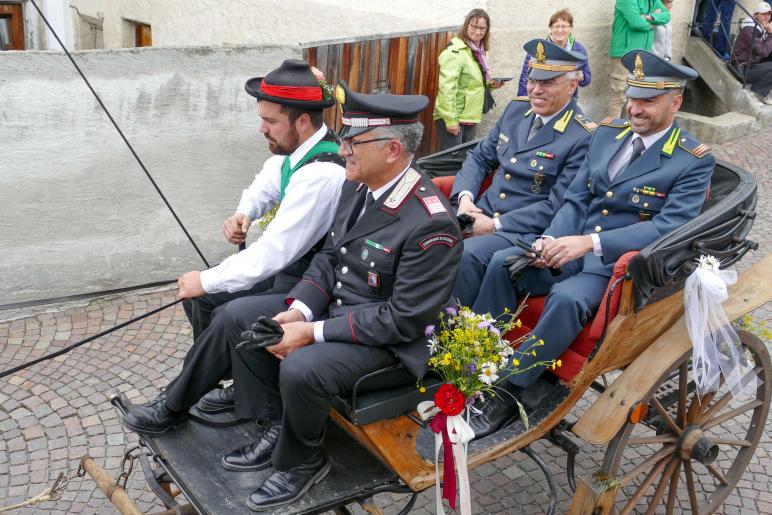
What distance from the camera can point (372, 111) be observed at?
341cm

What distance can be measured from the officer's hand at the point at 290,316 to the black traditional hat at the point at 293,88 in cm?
98

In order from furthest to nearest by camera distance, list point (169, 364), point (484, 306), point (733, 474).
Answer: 1. point (169, 364)
2. point (733, 474)
3. point (484, 306)

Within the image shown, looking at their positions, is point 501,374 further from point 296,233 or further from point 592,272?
point 296,233

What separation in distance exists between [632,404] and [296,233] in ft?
5.40

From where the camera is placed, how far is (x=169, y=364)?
18.3ft

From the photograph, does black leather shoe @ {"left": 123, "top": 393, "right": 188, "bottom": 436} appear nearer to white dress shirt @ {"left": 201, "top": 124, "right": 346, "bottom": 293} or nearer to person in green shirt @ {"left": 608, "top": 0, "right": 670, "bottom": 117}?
white dress shirt @ {"left": 201, "top": 124, "right": 346, "bottom": 293}

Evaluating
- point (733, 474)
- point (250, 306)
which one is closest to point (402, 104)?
point (250, 306)

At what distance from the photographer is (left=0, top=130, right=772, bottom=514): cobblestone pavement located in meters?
4.50

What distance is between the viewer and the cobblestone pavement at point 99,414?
4504 mm

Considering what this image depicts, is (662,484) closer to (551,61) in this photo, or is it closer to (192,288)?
(551,61)

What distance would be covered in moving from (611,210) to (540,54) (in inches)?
39.8

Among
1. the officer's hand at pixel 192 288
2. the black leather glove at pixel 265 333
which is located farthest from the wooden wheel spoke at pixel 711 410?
→ the officer's hand at pixel 192 288

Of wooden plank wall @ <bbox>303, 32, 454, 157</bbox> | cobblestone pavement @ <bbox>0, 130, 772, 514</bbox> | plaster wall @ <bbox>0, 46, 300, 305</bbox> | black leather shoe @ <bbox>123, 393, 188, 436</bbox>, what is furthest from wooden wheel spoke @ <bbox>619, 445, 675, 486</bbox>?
wooden plank wall @ <bbox>303, 32, 454, 157</bbox>

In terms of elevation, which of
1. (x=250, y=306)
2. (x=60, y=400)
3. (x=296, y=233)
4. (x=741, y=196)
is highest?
(x=741, y=196)
